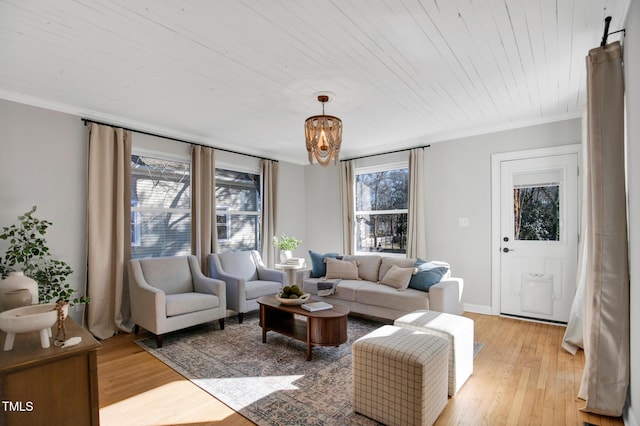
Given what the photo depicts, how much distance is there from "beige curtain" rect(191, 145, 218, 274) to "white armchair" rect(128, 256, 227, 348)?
1.19ft

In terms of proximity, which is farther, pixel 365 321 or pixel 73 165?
pixel 365 321

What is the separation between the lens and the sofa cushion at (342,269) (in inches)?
180

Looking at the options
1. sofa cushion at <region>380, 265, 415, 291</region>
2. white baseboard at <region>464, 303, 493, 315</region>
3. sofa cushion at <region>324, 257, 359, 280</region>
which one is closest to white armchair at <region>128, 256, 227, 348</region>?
sofa cushion at <region>324, 257, 359, 280</region>

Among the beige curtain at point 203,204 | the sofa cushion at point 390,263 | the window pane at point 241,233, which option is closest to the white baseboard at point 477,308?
the sofa cushion at point 390,263

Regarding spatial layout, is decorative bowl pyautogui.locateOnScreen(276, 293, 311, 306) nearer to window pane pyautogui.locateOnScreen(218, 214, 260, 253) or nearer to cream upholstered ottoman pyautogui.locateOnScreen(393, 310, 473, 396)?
cream upholstered ottoman pyautogui.locateOnScreen(393, 310, 473, 396)

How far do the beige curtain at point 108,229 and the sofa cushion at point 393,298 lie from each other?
2.85 m

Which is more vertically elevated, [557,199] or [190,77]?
[190,77]

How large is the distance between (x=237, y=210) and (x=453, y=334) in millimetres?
3908

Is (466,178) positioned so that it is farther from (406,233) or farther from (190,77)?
(190,77)

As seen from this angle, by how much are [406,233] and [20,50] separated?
485cm

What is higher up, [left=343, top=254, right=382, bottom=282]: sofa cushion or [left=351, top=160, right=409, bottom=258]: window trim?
[left=351, top=160, right=409, bottom=258]: window trim

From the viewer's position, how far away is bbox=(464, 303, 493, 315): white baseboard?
4.45 m

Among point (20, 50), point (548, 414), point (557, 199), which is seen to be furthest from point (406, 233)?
point (20, 50)

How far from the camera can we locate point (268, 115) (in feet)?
12.7
